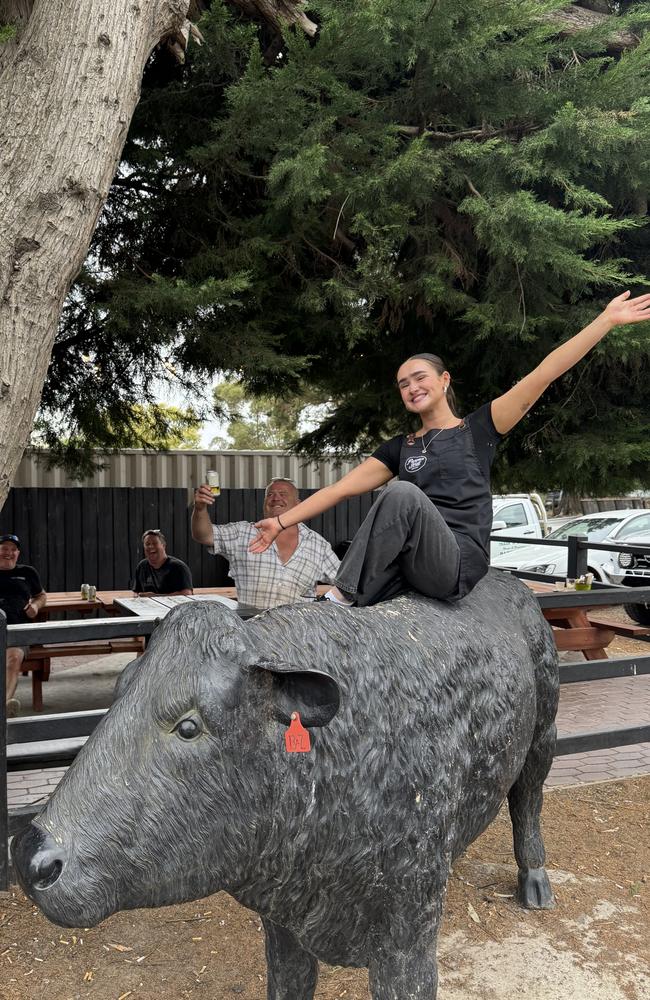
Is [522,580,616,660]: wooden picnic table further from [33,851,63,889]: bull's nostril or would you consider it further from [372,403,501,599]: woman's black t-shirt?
[33,851,63,889]: bull's nostril

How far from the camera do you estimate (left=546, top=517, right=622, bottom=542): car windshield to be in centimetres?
1401

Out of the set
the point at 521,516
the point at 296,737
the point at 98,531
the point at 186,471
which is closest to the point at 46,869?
the point at 296,737

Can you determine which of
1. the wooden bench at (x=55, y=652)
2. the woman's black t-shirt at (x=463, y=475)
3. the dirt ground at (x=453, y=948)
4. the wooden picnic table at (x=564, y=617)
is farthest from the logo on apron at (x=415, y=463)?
the wooden picnic table at (x=564, y=617)

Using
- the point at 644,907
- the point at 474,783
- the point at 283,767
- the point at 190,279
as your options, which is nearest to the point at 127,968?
the point at 474,783

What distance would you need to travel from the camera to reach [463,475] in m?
2.64

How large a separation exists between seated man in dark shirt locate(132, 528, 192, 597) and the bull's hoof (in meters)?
4.58

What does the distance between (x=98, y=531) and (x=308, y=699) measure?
9500mm

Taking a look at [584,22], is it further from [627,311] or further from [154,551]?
[154,551]

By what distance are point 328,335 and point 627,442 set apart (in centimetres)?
228

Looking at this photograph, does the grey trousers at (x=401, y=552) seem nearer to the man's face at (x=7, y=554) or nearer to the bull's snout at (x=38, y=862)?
the bull's snout at (x=38, y=862)

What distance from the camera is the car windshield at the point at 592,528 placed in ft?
46.0

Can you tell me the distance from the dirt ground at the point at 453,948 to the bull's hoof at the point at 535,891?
0.04 meters

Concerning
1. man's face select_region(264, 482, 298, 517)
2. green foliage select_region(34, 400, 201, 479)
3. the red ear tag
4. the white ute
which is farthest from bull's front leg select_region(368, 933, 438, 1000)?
the white ute

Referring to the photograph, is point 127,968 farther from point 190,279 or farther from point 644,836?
point 190,279
